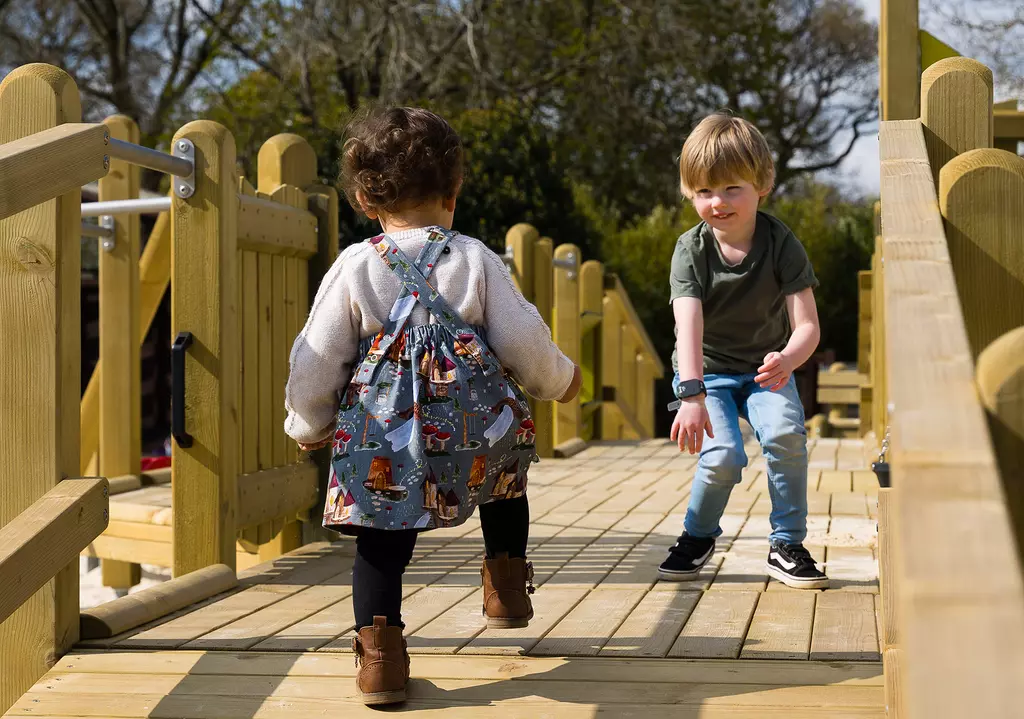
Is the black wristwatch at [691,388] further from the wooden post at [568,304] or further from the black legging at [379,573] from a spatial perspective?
the wooden post at [568,304]

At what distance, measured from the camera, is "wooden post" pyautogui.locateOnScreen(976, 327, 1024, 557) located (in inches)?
51.1

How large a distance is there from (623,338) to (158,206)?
6150mm

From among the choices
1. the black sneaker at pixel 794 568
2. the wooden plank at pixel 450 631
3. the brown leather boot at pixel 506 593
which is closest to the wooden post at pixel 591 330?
the black sneaker at pixel 794 568

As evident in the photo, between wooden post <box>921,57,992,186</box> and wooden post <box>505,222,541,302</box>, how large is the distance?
471 cm

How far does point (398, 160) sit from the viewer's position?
2650 millimetres

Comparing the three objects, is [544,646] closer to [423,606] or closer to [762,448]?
[423,606]

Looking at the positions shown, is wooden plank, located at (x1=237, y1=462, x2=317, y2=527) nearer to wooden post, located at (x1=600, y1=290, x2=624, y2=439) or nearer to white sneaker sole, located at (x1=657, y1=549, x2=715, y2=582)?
white sneaker sole, located at (x1=657, y1=549, x2=715, y2=582)

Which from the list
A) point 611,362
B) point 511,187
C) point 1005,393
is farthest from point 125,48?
point 1005,393

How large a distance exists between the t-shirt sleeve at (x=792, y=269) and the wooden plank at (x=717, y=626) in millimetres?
870

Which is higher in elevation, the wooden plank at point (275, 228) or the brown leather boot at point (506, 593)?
Answer: the wooden plank at point (275, 228)

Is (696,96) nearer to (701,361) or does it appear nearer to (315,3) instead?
(315,3)

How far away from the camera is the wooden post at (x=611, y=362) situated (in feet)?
31.2

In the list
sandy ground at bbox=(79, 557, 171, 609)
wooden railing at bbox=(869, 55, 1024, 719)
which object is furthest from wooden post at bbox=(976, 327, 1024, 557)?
sandy ground at bbox=(79, 557, 171, 609)

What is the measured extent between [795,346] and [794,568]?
2.19 ft
